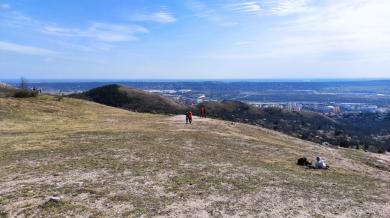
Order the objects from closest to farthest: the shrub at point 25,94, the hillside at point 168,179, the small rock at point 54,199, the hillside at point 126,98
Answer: the small rock at point 54,199 → the hillside at point 168,179 → the shrub at point 25,94 → the hillside at point 126,98

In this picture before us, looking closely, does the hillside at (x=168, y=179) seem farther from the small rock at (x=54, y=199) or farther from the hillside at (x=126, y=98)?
the hillside at (x=126, y=98)

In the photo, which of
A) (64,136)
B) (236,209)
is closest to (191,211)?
(236,209)

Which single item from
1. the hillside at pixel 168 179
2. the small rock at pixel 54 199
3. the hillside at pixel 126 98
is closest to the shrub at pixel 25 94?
the hillside at pixel 168 179

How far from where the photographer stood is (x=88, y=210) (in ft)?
55.6

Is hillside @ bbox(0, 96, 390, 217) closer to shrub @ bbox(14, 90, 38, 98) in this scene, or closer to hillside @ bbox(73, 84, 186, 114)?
shrub @ bbox(14, 90, 38, 98)

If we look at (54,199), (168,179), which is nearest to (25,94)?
(168,179)

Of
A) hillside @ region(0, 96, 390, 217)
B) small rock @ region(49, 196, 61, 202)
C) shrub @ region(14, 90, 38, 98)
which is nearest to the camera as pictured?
small rock @ region(49, 196, 61, 202)

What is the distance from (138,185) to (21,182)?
550cm

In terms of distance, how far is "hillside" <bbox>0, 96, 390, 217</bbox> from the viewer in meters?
17.9

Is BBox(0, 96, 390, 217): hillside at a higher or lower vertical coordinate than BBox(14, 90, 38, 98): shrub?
lower

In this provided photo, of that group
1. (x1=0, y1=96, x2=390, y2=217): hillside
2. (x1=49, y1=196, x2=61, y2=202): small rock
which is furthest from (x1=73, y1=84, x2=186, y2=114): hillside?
(x1=49, y1=196, x2=61, y2=202): small rock

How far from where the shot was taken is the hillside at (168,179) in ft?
58.9

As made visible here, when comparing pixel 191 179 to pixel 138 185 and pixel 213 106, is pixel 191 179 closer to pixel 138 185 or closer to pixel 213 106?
pixel 138 185

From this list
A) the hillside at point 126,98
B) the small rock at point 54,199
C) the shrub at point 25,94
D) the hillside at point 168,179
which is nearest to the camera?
the small rock at point 54,199
